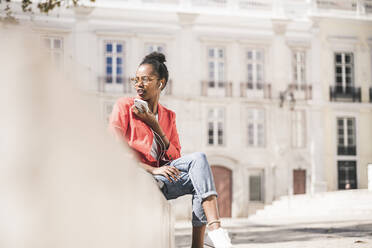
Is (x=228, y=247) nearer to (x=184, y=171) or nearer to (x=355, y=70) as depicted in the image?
(x=184, y=171)

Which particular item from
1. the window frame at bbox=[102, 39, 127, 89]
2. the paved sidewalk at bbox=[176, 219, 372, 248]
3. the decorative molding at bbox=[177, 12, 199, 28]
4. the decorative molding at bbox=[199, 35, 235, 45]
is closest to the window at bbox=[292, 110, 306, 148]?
the decorative molding at bbox=[199, 35, 235, 45]

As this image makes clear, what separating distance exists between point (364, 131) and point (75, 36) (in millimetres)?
11464

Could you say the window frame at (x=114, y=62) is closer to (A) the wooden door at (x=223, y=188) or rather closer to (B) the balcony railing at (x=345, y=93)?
(A) the wooden door at (x=223, y=188)

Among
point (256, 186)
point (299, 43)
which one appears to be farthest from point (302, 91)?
point (256, 186)

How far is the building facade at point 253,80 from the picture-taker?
65.5 feet

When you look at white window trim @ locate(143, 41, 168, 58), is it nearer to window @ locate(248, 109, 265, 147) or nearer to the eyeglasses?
window @ locate(248, 109, 265, 147)

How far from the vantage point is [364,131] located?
69.8ft

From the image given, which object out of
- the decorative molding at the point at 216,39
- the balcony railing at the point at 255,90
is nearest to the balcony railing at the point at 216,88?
the balcony railing at the point at 255,90

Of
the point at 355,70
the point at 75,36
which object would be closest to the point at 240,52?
the point at 355,70

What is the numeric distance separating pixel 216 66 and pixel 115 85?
3850mm

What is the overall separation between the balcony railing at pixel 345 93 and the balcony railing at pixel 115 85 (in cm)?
778

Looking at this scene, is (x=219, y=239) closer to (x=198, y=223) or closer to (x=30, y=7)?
(x=198, y=223)

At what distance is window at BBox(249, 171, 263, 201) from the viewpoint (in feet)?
65.5

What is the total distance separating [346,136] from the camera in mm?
21266
